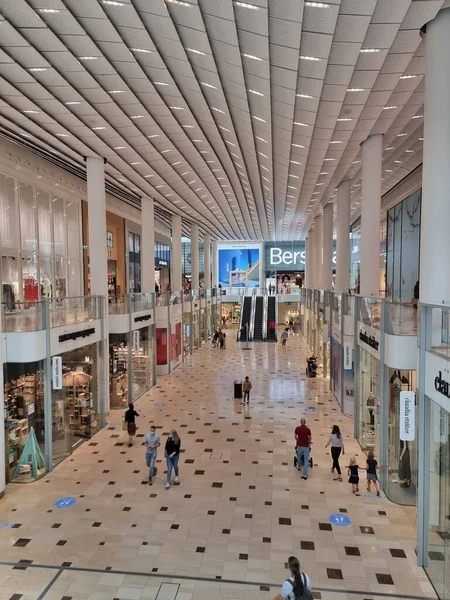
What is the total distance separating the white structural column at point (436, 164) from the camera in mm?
5984

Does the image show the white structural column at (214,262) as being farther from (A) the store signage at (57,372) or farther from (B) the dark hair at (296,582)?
(B) the dark hair at (296,582)

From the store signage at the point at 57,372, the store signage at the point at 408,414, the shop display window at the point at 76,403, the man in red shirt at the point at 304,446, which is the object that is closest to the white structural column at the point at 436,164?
the store signage at the point at 408,414

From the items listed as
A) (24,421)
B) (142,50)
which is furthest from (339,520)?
(142,50)

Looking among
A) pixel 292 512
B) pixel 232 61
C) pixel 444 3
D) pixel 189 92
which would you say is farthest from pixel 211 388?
pixel 444 3

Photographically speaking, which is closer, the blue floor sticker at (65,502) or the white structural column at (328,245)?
the blue floor sticker at (65,502)

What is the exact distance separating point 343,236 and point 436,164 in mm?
10804

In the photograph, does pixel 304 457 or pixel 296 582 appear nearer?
pixel 296 582

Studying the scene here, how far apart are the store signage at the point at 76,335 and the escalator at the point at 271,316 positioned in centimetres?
2093

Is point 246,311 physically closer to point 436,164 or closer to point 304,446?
point 304,446

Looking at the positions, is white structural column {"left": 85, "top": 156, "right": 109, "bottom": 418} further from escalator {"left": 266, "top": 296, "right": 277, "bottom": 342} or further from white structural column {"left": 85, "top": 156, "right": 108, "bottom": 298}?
escalator {"left": 266, "top": 296, "right": 277, "bottom": 342}

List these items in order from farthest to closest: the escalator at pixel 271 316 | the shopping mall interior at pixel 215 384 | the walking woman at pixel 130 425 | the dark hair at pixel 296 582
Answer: the escalator at pixel 271 316 → the walking woman at pixel 130 425 → the shopping mall interior at pixel 215 384 → the dark hair at pixel 296 582

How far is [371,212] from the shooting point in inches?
446

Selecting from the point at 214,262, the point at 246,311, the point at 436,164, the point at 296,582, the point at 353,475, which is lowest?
the point at 353,475

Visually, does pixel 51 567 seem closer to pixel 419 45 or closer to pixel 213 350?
pixel 419 45
